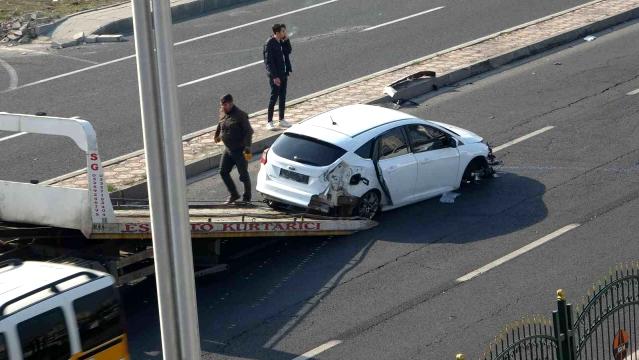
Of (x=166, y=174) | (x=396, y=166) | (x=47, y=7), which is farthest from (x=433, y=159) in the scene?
(x=47, y=7)

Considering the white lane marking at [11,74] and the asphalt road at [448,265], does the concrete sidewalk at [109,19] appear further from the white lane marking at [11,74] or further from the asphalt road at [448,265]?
the asphalt road at [448,265]

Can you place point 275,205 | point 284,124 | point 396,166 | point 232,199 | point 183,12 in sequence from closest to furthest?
point 275,205
point 396,166
point 232,199
point 284,124
point 183,12

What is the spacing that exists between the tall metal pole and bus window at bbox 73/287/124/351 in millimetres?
4098

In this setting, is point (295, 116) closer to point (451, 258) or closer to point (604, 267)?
point (451, 258)

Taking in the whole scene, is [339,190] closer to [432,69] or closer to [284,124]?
[284,124]

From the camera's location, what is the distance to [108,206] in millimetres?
12719

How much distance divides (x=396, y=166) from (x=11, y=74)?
34.6 feet

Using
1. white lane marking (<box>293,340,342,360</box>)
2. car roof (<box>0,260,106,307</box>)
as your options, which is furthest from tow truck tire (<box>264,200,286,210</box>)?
car roof (<box>0,260,106,307</box>)

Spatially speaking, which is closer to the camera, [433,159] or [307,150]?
[307,150]

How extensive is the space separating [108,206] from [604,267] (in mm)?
5846

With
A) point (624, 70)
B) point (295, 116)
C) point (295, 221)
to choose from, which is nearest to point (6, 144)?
point (295, 116)

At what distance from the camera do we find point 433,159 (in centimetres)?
1655

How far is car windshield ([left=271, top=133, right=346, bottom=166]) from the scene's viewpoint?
51.3 ft

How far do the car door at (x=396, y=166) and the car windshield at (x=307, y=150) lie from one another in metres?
0.66
